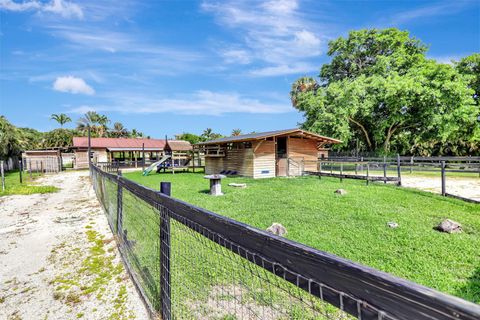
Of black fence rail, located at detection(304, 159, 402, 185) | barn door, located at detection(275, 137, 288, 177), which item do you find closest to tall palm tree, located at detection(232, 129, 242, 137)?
black fence rail, located at detection(304, 159, 402, 185)

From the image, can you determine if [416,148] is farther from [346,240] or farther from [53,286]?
[53,286]

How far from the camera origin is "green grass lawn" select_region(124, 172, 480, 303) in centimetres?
360

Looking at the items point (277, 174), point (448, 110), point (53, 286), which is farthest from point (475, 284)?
point (448, 110)

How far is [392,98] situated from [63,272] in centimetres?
2215

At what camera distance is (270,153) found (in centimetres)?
1628

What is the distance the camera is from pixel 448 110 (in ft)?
61.9

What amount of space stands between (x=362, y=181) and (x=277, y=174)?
535cm

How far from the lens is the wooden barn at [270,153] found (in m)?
15.7

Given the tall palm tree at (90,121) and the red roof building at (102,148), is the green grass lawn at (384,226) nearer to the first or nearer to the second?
the red roof building at (102,148)

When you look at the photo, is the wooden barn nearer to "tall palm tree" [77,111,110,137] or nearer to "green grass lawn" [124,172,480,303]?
"green grass lawn" [124,172,480,303]

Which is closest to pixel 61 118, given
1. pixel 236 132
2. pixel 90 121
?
pixel 90 121

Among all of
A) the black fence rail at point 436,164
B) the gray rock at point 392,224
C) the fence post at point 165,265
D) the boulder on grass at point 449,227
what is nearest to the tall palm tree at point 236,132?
the black fence rail at point 436,164

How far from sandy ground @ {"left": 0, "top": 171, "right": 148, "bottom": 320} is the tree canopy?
19.1 m

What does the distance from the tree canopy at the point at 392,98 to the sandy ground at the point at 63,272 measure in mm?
19098
